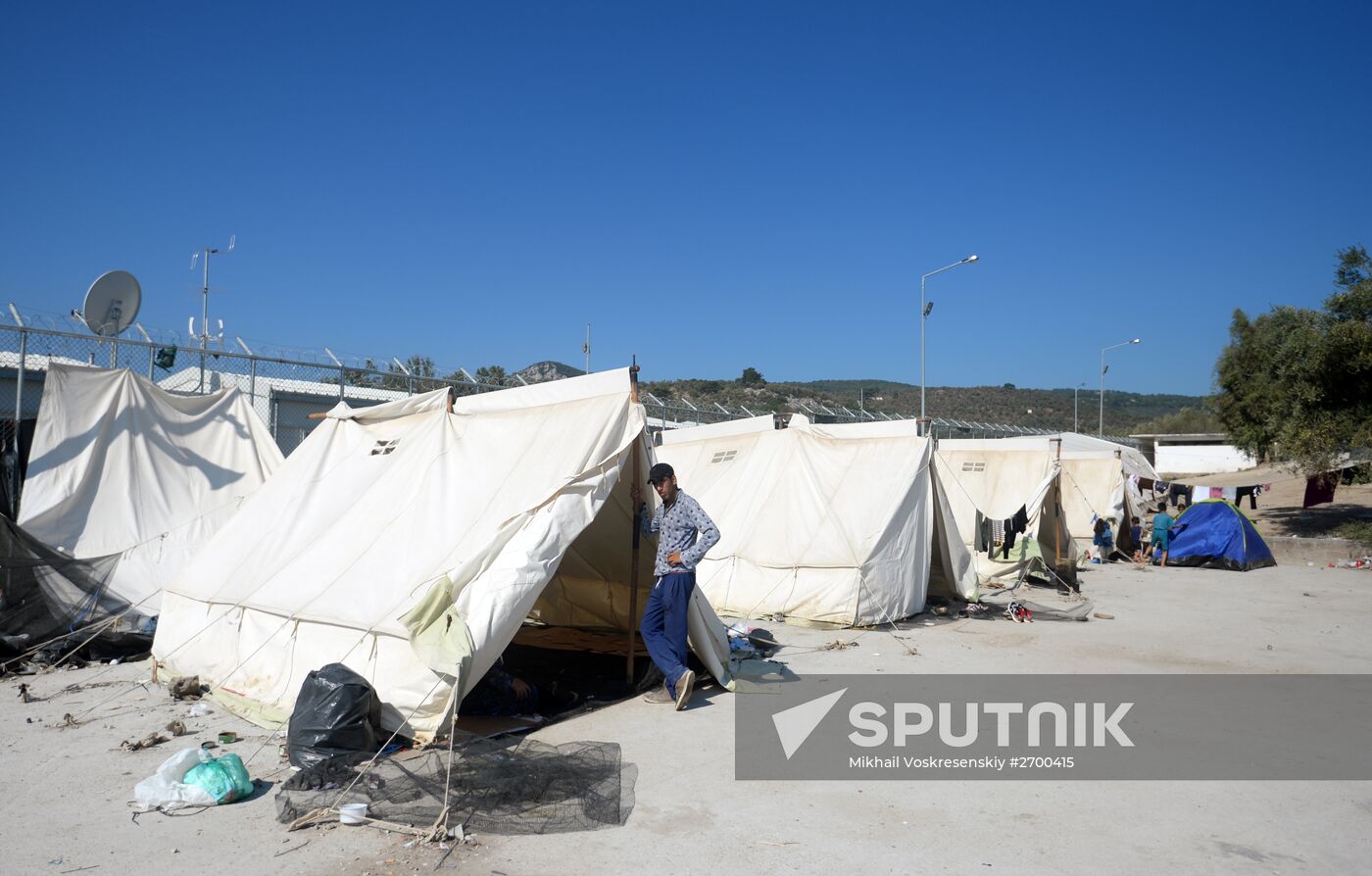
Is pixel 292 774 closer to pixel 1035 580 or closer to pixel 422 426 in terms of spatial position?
pixel 422 426

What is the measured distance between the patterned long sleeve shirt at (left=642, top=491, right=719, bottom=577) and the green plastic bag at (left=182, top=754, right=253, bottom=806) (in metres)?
3.05

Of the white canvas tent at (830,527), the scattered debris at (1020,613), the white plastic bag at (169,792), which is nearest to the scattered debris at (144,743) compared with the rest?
the white plastic bag at (169,792)

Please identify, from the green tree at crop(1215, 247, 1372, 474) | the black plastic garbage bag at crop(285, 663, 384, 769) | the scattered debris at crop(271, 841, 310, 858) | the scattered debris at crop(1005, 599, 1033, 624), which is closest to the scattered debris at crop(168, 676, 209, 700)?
the black plastic garbage bag at crop(285, 663, 384, 769)

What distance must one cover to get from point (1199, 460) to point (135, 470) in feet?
158

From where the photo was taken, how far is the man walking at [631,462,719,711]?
21.9 feet

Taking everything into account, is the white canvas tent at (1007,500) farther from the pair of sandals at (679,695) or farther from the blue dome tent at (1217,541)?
the pair of sandals at (679,695)

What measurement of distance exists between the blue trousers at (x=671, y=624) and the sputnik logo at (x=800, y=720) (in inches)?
33.0

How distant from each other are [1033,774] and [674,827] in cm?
232

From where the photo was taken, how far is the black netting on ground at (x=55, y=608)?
775 centimetres

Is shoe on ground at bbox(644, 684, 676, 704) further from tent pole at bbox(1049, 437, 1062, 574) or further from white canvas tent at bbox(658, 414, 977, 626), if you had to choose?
tent pole at bbox(1049, 437, 1062, 574)

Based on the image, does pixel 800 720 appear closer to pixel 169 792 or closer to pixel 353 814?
pixel 353 814

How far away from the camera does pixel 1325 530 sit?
22234mm

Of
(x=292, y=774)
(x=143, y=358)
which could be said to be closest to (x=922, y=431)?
(x=292, y=774)

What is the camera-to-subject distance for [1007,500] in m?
18.7
